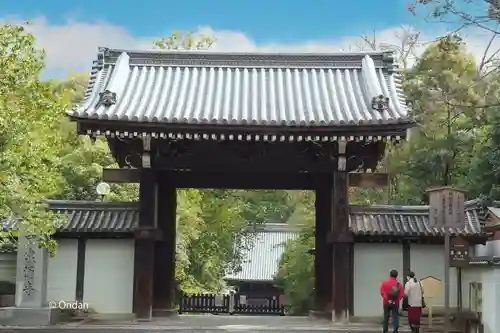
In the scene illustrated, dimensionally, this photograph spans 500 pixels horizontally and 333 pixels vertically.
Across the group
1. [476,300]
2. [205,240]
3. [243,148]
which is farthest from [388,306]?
[205,240]

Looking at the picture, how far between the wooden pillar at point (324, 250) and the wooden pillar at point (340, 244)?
2.21 feet

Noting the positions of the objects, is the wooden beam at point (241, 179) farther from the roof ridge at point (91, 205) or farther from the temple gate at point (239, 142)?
the roof ridge at point (91, 205)

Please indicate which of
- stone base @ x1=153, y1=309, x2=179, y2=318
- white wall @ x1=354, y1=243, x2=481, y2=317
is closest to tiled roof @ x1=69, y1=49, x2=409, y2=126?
white wall @ x1=354, y1=243, x2=481, y2=317

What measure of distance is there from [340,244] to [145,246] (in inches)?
164

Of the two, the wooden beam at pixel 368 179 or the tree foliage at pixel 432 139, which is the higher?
the tree foliage at pixel 432 139

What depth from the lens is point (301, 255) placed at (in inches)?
984

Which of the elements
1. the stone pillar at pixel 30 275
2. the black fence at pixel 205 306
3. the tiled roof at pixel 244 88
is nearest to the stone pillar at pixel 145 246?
the tiled roof at pixel 244 88

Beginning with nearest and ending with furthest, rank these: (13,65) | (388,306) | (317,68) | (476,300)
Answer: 1. (13,65)
2. (388,306)
3. (476,300)
4. (317,68)

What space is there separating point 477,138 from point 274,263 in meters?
19.7

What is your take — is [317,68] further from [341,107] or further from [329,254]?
[329,254]

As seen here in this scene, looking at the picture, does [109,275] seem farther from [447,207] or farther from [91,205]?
[447,207]

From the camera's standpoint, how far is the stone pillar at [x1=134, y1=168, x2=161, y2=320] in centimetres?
1480

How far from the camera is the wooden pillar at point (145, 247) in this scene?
583 inches

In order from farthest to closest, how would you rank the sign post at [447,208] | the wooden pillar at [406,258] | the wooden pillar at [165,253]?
the wooden pillar at [165,253] → the wooden pillar at [406,258] → the sign post at [447,208]
